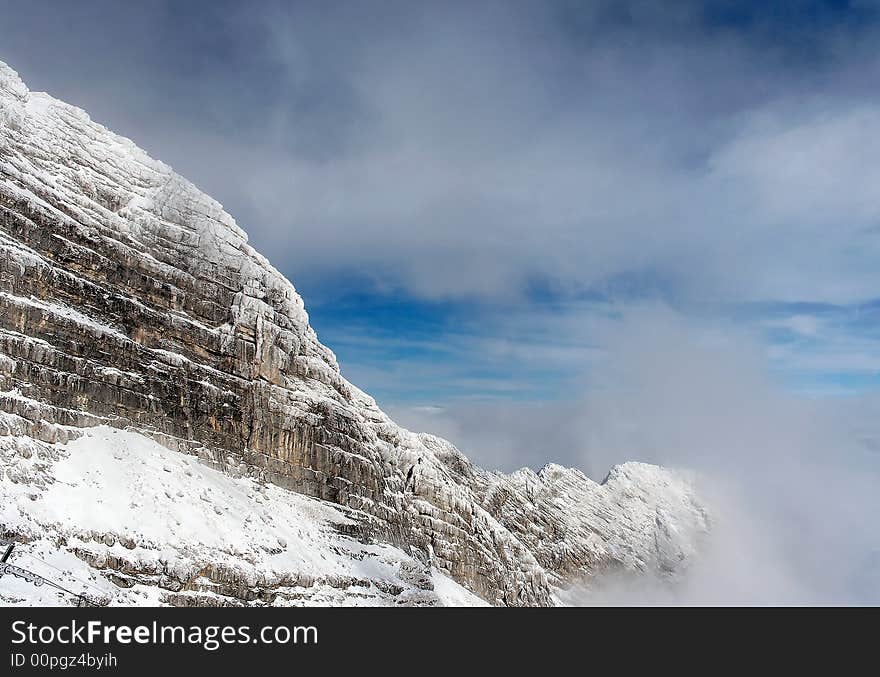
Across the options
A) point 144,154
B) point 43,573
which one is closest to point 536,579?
point 43,573

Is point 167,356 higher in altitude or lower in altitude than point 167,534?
higher

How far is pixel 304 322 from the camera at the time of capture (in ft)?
342

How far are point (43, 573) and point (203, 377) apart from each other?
128ft

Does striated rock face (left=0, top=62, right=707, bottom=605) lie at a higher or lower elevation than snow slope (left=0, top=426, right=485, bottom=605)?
higher

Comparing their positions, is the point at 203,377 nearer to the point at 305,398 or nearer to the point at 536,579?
the point at 305,398

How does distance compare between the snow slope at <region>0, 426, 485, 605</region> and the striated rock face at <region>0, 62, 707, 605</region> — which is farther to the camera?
the striated rock face at <region>0, 62, 707, 605</region>

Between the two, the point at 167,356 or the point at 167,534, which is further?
the point at 167,356

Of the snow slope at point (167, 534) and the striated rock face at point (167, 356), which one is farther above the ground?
the striated rock face at point (167, 356)

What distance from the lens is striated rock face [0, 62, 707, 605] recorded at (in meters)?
67.2

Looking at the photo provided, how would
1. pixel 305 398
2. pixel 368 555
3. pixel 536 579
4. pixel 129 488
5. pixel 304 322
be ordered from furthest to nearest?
pixel 536 579 < pixel 304 322 < pixel 305 398 < pixel 368 555 < pixel 129 488

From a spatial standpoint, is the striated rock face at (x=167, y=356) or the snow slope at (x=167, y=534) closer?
the snow slope at (x=167, y=534)

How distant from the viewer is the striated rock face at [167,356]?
67250 millimetres

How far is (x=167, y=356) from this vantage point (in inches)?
3228
